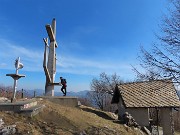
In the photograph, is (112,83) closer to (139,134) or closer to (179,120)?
(179,120)

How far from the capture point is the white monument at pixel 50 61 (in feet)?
59.2

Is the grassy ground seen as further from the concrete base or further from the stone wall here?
the stone wall

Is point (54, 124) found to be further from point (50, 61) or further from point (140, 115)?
point (140, 115)

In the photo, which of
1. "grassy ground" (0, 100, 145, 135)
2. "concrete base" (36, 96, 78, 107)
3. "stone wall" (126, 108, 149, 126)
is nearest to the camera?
"grassy ground" (0, 100, 145, 135)

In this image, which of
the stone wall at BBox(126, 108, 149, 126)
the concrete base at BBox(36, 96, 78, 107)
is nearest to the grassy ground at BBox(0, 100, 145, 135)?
the concrete base at BBox(36, 96, 78, 107)

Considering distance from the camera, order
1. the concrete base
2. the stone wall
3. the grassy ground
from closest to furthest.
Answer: the grassy ground
the concrete base
the stone wall

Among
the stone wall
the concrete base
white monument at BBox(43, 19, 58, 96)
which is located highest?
white monument at BBox(43, 19, 58, 96)

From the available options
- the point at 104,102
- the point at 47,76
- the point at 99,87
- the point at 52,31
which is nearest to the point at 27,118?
the point at 47,76

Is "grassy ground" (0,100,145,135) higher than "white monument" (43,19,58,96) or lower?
lower

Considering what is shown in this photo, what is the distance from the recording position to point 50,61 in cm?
1845

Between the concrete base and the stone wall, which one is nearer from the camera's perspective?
the concrete base

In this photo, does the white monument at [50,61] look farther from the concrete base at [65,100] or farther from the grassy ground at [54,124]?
the grassy ground at [54,124]

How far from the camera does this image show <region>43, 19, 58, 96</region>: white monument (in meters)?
18.0

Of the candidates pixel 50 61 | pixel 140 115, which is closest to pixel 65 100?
pixel 50 61
